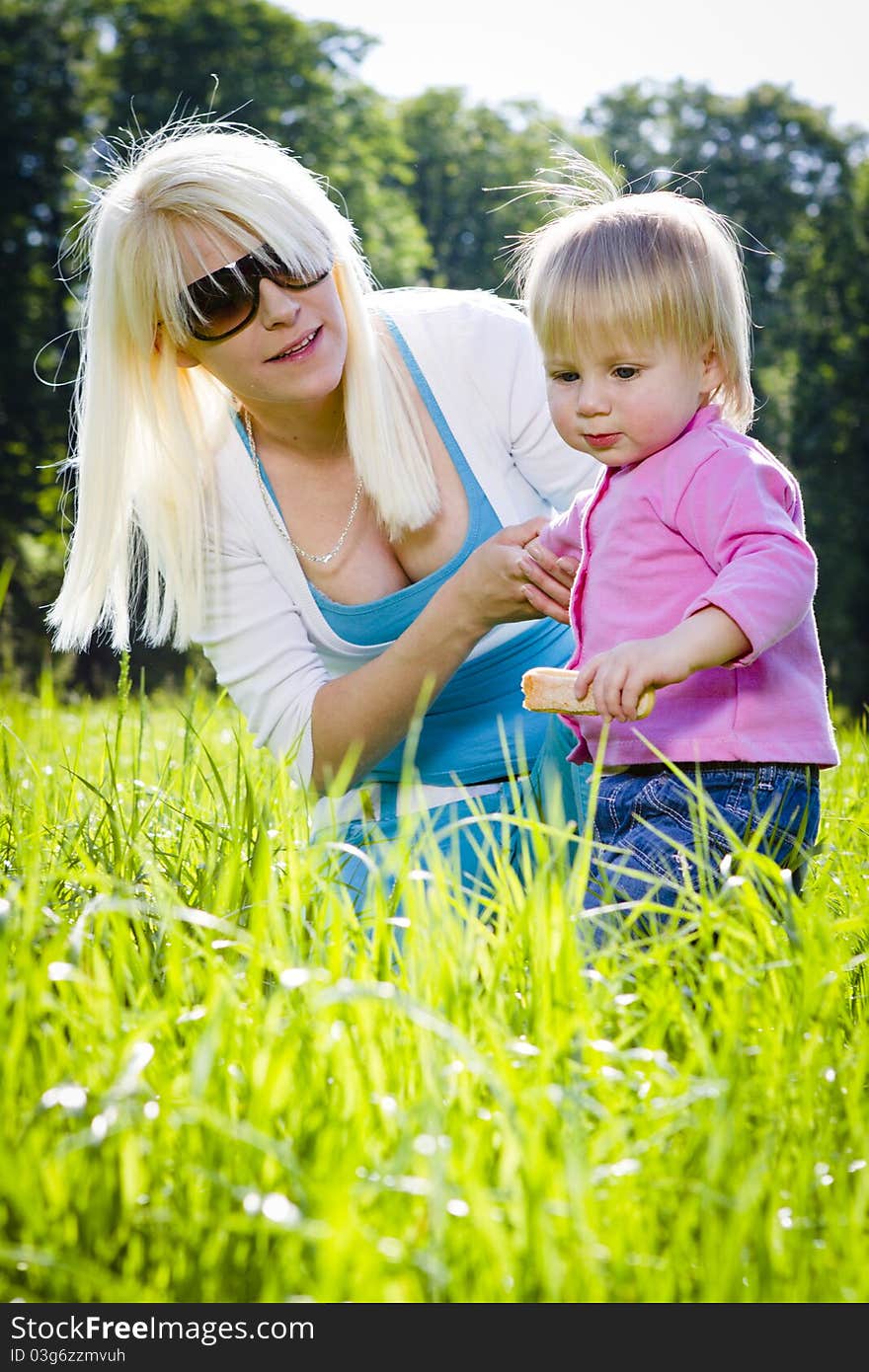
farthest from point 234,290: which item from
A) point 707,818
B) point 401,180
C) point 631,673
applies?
point 401,180

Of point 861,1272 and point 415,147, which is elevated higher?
point 415,147

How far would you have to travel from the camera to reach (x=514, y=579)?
279cm

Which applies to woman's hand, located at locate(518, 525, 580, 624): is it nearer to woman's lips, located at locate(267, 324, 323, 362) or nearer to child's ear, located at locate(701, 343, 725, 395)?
child's ear, located at locate(701, 343, 725, 395)

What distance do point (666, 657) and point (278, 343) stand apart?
126 cm

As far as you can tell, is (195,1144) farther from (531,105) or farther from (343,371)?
(531,105)

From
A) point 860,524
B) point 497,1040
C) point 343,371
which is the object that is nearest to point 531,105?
point 860,524

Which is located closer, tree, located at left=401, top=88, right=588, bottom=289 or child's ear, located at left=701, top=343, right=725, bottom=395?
child's ear, located at left=701, top=343, right=725, bottom=395

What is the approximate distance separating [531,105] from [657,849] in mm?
31591

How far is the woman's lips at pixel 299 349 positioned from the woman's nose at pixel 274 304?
2.6 inches

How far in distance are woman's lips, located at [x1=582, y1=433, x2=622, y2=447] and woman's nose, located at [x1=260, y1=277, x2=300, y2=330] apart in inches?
31.1

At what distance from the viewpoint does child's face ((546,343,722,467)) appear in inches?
95.5

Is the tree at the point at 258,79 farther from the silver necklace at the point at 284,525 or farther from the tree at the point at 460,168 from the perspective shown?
the silver necklace at the point at 284,525

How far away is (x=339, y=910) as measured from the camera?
6.37 feet

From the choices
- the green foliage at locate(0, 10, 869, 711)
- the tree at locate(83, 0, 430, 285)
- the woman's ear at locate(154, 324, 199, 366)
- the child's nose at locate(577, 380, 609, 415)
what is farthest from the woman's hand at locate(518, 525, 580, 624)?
the tree at locate(83, 0, 430, 285)
